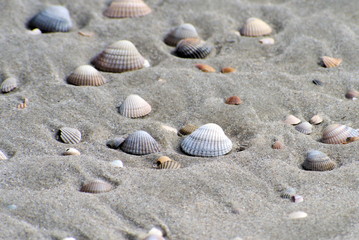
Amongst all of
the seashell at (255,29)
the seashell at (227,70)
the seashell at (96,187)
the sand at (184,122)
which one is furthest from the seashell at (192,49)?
the seashell at (96,187)

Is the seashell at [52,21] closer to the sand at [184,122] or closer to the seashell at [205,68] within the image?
the sand at [184,122]

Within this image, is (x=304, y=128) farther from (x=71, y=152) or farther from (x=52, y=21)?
(x=52, y=21)

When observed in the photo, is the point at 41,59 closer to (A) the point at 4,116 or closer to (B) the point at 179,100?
(A) the point at 4,116

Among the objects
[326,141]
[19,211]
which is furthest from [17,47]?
[326,141]

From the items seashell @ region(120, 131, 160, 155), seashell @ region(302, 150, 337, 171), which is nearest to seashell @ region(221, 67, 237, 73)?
seashell @ region(120, 131, 160, 155)

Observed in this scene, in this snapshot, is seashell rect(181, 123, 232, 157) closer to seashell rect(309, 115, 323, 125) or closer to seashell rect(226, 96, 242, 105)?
seashell rect(226, 96, 242, 105)

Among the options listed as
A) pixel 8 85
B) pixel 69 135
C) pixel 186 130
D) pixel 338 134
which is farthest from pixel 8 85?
pixel 338 134
